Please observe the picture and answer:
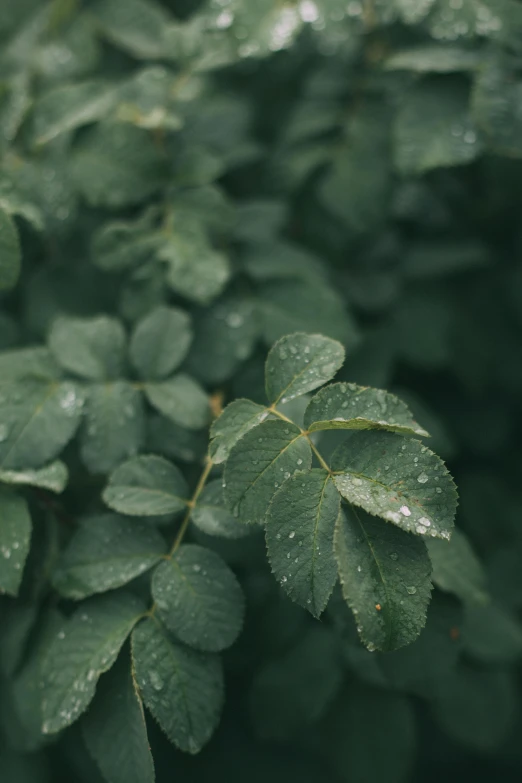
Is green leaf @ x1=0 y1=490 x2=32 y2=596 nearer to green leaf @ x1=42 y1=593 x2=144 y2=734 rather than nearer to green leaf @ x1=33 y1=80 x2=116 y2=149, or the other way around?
green leaf @ x1=42 y1=593 x2=144 y2=734

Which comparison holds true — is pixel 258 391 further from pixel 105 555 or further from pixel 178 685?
pixel 178 685

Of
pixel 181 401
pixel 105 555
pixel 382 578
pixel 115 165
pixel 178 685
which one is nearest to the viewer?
pixel 382 578

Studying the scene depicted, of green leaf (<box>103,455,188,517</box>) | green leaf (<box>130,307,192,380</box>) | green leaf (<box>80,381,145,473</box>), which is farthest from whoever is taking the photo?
green leaf (<box>130,307,192,380</box>)

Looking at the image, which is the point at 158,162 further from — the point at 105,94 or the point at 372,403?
the point at 372,403

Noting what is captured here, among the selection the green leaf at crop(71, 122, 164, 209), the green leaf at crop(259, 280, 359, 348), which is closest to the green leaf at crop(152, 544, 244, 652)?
the green leaf at crop(259, 280, 359, 348)

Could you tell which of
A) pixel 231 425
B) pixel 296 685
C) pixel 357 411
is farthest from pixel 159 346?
pixel 296 685

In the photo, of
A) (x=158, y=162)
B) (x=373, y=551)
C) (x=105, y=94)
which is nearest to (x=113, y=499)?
(x=373, y=551)
